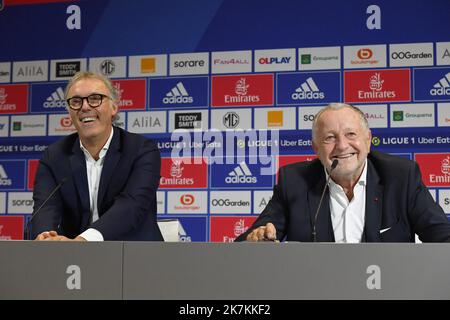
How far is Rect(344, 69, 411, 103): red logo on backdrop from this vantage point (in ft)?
16.0

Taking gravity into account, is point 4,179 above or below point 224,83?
below

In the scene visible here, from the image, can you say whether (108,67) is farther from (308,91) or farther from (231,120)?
(308,91)

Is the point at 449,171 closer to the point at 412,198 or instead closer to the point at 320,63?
the point at 320,63

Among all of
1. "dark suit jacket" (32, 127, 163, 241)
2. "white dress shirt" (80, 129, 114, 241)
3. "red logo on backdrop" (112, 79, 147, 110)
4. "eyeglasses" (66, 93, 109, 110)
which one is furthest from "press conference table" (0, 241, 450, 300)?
"red logo on backdrop" (112, 79, 147, 110)

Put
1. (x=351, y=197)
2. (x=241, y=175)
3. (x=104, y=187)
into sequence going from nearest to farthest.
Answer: (x=351, y=197), (x=104, y=187), (x=241, y=175)

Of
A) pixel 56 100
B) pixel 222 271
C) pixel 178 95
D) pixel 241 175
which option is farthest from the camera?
pixel 56 100

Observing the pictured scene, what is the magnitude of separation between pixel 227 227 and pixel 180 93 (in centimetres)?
117

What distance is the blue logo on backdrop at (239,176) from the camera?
5027 mm

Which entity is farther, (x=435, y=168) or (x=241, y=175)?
(x=241, y=175)

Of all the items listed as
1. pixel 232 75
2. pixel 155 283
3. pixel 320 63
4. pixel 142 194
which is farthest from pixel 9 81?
pixel 155 283

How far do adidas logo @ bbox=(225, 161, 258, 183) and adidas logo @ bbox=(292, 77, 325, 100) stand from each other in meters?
0.69

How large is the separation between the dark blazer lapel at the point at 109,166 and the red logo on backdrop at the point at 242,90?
240cm

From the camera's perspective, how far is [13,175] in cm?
543

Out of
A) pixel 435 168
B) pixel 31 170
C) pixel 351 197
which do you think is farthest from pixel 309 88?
pixel 351 197
